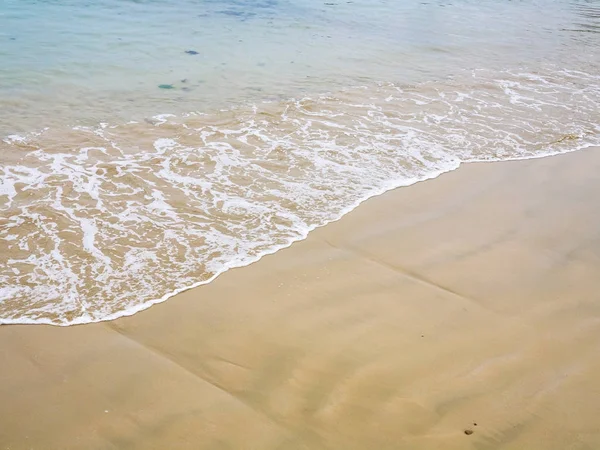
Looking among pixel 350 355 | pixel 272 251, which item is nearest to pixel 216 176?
pixel 272 251

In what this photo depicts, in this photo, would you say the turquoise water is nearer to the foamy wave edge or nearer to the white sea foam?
the white sea foam

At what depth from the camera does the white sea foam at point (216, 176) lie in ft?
12.4

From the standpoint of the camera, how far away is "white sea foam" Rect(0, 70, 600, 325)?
3.77m

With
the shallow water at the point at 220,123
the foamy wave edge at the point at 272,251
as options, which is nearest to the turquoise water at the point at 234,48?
the shallow water at the point at 220,123

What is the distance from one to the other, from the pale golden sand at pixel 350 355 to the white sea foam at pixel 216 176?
0.29 metres

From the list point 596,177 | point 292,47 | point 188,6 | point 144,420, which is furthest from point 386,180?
point 188,6

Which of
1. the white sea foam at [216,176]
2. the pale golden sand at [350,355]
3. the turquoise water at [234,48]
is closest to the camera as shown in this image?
the pale golden sand at [350,355]

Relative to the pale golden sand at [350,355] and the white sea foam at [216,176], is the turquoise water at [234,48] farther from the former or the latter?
the pale golden sand at [350,355]

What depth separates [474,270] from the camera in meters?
3.90

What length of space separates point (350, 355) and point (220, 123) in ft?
13.1

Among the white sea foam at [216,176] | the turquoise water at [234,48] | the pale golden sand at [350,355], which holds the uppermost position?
the turquoise water at [234,48]

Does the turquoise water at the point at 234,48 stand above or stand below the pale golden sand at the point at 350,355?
above

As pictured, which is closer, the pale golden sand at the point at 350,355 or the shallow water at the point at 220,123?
the pale golden sand at the point at 350,355

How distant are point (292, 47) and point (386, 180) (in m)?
5.02
